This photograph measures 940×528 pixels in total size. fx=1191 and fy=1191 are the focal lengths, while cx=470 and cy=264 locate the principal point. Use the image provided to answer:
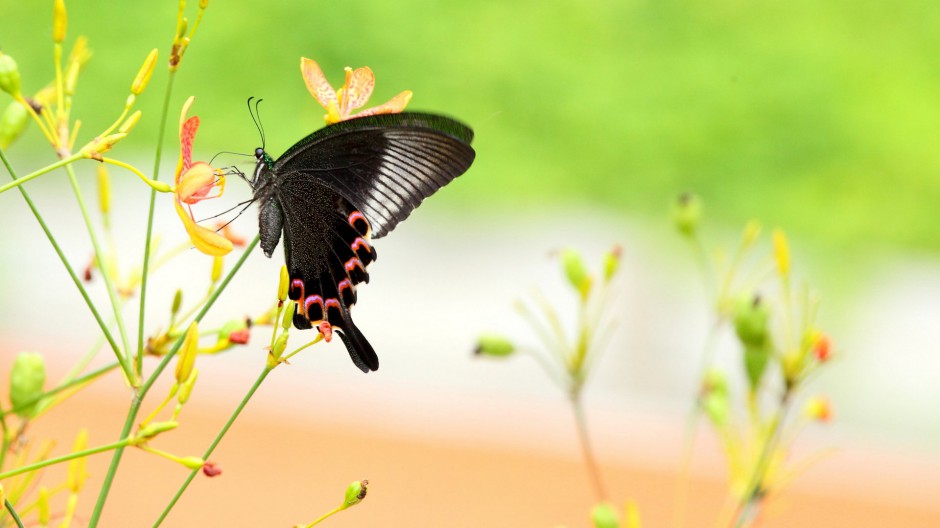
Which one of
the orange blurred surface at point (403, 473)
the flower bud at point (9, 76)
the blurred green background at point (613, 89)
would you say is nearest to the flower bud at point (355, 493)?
the flower bud at point (9, 76)

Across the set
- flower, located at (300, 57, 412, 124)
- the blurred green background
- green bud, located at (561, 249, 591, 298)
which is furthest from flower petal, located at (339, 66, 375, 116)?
the blurred green background

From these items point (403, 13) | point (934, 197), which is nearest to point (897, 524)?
point (934, 197)

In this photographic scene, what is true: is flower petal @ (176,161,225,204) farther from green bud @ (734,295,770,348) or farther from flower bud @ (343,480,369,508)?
green bud @ (734,295,770,348)

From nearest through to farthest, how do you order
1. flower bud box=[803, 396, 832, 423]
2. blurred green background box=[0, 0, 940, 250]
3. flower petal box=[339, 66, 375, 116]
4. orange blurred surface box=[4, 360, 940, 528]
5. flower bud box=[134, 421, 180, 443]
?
flower bud box=[134, 421, 180, 443] < flower petal box=[339, 66, 375, 116] < flower bud box=[803, 396, 832, 423] < orange blurred surface box=[4, 360, 940, 528] < blurred green background box=[0, 0, 940, 250]

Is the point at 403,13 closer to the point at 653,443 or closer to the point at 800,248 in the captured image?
the point at 800,248

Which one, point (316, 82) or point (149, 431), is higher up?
point (316, 82)

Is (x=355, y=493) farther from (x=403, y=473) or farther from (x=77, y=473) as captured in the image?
(x=403, y=473)

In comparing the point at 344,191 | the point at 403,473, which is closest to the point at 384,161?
the point at 344,191
